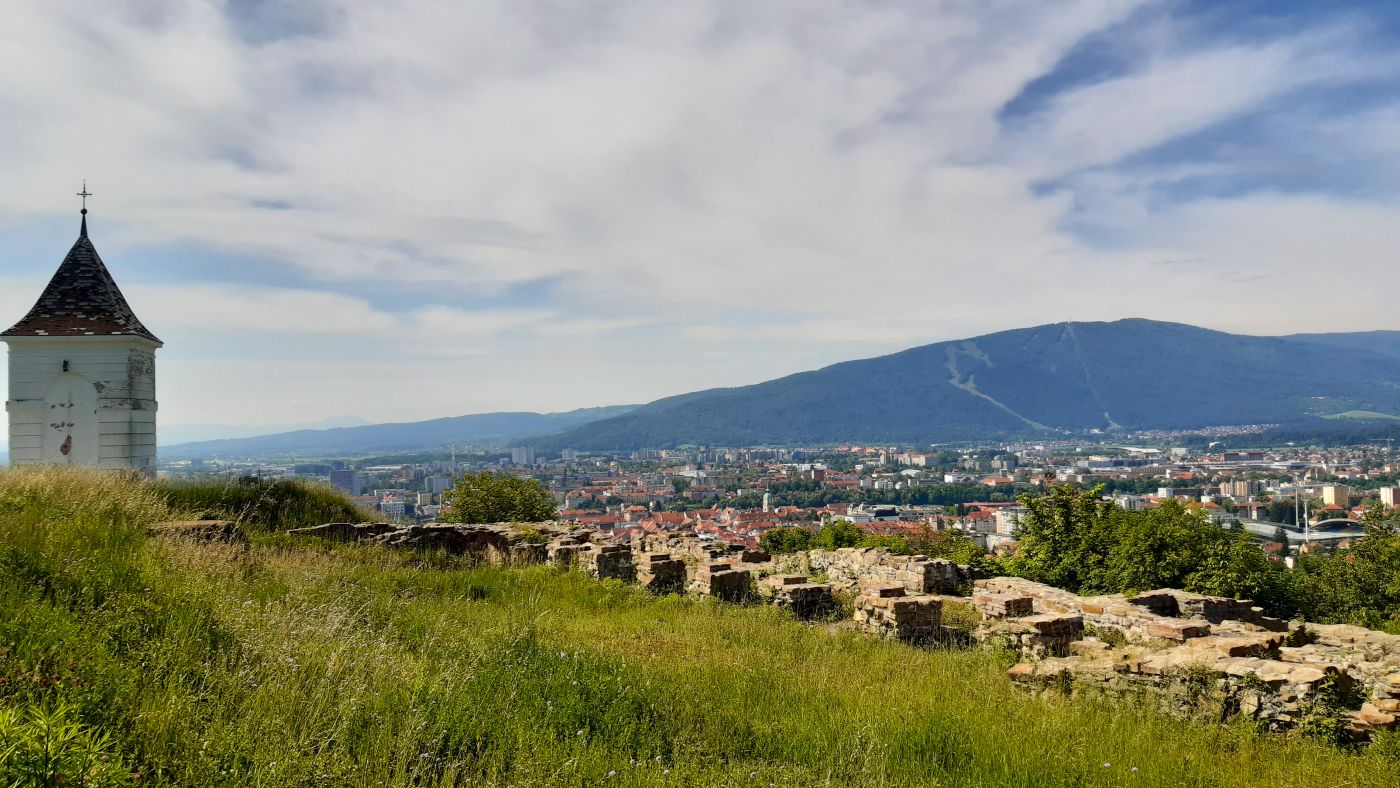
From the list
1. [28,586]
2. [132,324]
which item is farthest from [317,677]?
[132,324]

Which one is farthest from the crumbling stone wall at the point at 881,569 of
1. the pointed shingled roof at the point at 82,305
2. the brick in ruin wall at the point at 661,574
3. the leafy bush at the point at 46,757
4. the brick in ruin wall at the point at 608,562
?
the pointed shingled roof at the point at 82,305

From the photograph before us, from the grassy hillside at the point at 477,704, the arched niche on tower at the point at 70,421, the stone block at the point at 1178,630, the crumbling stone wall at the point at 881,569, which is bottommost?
the crumbling stone wall at the point at 881,569

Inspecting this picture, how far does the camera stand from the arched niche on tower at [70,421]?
1541cm

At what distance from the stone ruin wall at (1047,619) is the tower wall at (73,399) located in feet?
16.2

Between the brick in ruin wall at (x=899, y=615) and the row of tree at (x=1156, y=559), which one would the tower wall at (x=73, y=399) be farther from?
the row of tree at (x=1156, y=559)

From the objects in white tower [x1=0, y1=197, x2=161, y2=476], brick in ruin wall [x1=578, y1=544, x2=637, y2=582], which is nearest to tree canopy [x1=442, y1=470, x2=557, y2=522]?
brick in ruin wall [x1=578, y1=544, x2=637, y2=582]

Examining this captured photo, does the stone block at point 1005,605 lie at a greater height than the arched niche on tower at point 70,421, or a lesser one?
lesser

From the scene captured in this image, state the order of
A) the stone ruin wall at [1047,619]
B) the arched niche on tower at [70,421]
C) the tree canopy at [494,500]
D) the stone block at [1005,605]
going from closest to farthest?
the stone ruin wall at [1047,619] < the stone block at [1005,605] < the arched niche on tower at [70,421] < the tree canopy at [494,500]

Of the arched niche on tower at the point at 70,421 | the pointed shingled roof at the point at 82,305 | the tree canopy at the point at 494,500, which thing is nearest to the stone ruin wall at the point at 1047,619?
the tree canopy at the point at 494,500

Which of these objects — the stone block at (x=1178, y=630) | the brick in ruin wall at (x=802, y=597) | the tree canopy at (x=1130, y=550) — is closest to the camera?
the stone block at (x=1178, y=630)

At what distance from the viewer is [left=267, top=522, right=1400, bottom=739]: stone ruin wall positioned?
7.08 m

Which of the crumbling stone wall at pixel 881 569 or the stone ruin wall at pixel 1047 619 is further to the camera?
the crumbling stone wall at pixel 881 569

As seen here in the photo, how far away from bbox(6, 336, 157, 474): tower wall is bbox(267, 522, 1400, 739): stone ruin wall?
16.2ft

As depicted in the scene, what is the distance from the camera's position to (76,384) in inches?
608
